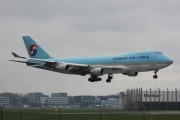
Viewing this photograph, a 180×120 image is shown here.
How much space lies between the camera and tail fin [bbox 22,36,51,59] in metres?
120

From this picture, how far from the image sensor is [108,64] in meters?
105

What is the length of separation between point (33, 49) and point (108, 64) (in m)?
24.1

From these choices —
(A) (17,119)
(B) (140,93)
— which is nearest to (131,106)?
(B) (140,93)

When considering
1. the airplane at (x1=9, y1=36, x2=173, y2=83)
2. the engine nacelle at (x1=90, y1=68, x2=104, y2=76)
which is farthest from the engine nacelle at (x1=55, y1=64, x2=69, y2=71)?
the engine nacelle at (x1=90, y1=68, x2=104, y2=76)

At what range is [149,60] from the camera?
325 ft

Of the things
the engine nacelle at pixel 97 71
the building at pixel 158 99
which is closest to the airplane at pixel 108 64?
the engine nacelle at pixel 97 71

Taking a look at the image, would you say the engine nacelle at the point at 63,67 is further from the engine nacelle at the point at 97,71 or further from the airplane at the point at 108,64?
the engine nacelle at the point at 97,71

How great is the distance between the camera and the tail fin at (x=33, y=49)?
120 meters

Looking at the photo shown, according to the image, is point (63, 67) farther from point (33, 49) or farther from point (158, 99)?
point (158, 99)

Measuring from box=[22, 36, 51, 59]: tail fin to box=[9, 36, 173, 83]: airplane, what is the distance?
3112 mm

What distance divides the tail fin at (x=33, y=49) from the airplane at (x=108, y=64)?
10.2ft

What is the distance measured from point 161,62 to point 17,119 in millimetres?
31585

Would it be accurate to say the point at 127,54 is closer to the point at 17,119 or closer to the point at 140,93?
the point at 17,119

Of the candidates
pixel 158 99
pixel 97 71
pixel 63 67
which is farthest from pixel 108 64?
pixel 158 99
